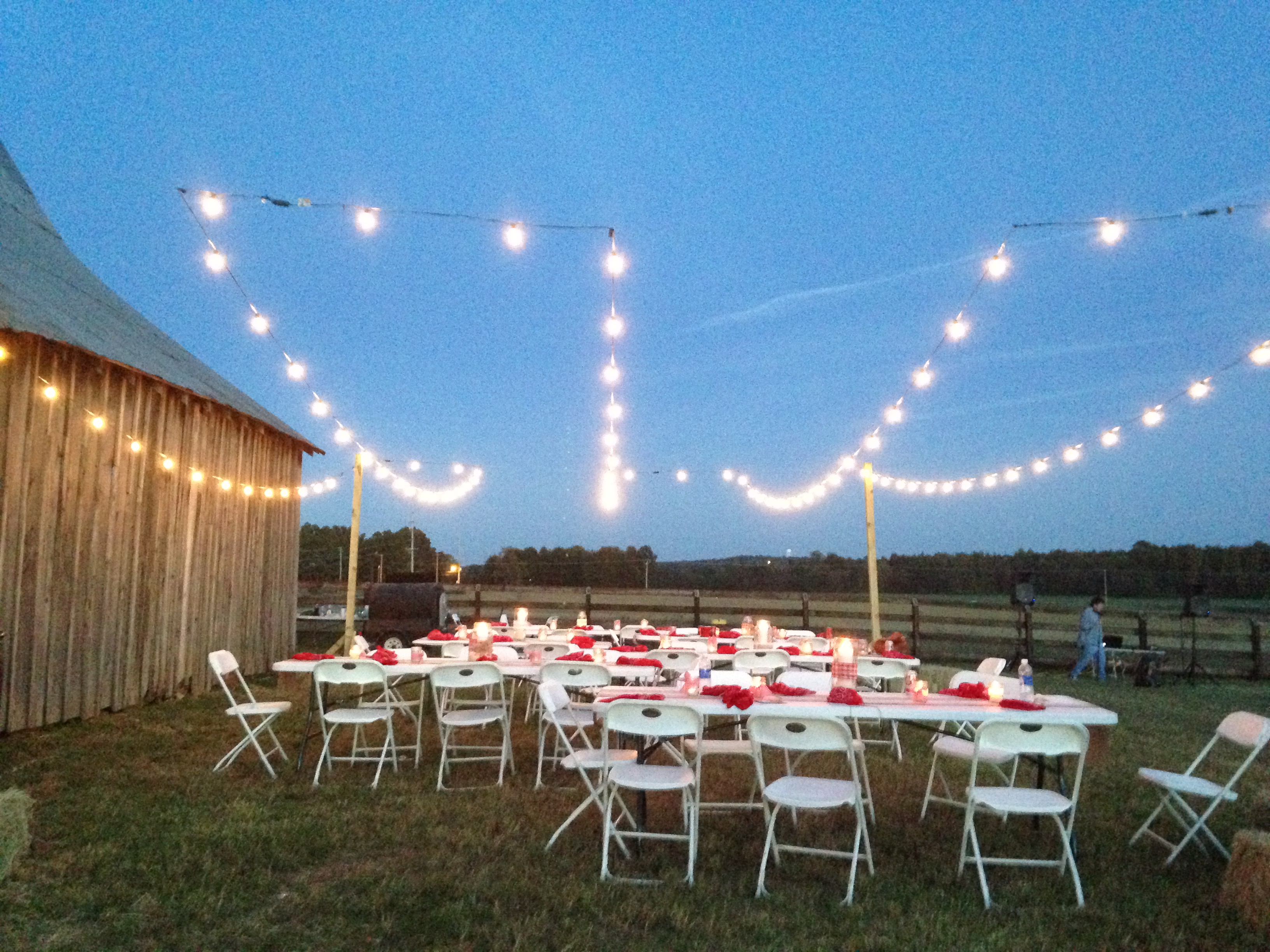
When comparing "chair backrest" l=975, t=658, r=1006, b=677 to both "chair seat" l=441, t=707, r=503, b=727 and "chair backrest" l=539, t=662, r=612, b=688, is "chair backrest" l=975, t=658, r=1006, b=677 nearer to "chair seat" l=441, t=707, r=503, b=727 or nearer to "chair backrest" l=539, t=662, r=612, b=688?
"chair backrest" l=539, t=662, r=612, b=688

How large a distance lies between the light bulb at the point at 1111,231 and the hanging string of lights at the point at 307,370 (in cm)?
429

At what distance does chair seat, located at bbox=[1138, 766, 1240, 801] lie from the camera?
388cm

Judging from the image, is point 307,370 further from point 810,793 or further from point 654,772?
point 810,793

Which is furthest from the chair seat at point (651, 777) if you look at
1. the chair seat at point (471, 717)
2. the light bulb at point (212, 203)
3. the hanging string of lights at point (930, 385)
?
the light bulb at point (212, 203)

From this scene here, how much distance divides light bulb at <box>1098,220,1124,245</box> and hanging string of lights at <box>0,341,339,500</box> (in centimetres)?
760

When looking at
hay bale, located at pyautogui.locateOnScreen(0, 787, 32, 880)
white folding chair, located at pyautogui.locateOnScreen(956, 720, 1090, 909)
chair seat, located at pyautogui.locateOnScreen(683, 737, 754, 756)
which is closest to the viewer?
hay bale, located at pyautogui.locateOnScreen(0, 787, 32, 880)

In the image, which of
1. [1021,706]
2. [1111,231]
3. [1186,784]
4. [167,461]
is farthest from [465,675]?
[1111,231]

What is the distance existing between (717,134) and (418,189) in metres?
4.04

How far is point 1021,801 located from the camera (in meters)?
3.59

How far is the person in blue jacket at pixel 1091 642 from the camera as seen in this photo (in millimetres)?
11625

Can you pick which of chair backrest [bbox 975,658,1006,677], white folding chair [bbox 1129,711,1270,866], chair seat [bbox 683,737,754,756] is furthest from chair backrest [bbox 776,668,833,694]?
white folding chair [bbox 1129,711,1270,866]

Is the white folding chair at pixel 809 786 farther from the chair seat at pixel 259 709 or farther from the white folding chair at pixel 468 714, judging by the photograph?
the chair seat at pixel 259 709

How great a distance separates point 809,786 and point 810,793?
152mm

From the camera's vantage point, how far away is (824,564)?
68.5 feet
